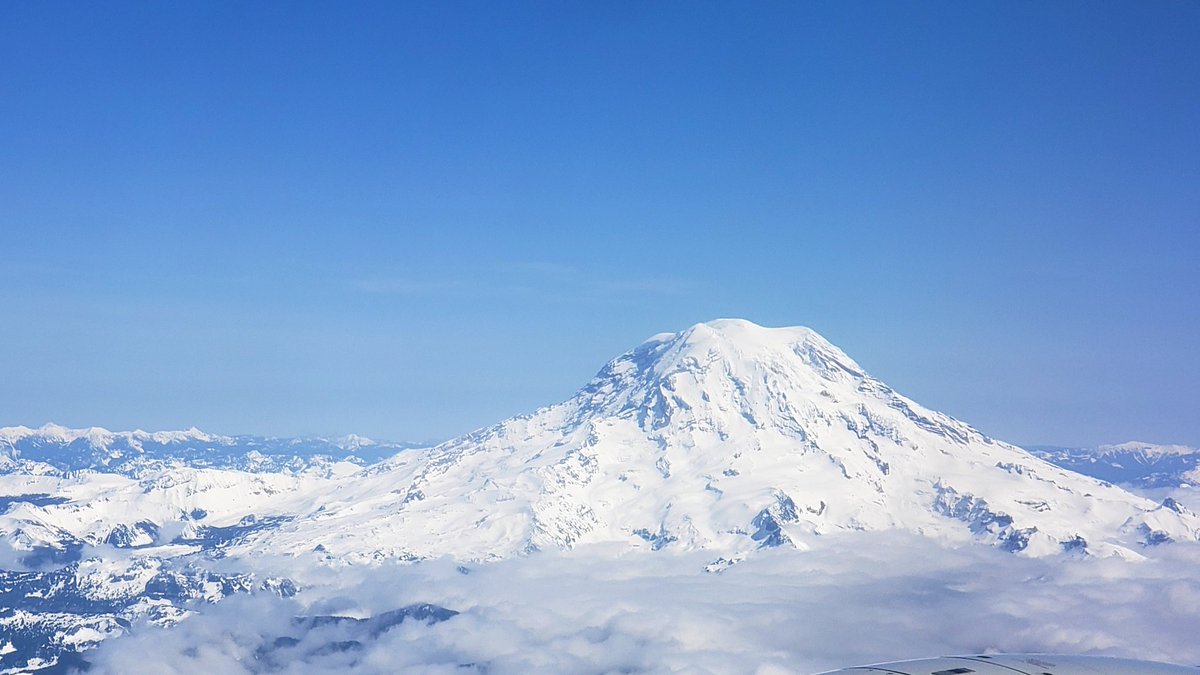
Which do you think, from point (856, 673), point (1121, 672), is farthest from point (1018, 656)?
point (856, 673)

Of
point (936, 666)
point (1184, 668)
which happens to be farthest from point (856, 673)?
point (1184, 668)

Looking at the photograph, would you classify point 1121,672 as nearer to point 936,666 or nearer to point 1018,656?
point 1018,656

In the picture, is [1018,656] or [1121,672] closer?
[1121,672]

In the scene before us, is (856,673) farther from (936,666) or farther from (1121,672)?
(1121,672)

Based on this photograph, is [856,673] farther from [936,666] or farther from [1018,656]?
[1018,656]

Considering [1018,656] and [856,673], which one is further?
[1018,656]

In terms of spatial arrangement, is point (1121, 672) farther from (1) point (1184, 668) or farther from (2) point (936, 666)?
(2) point (936, 666)

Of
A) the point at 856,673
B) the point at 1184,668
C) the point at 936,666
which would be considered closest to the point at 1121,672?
the point at 1184,668
